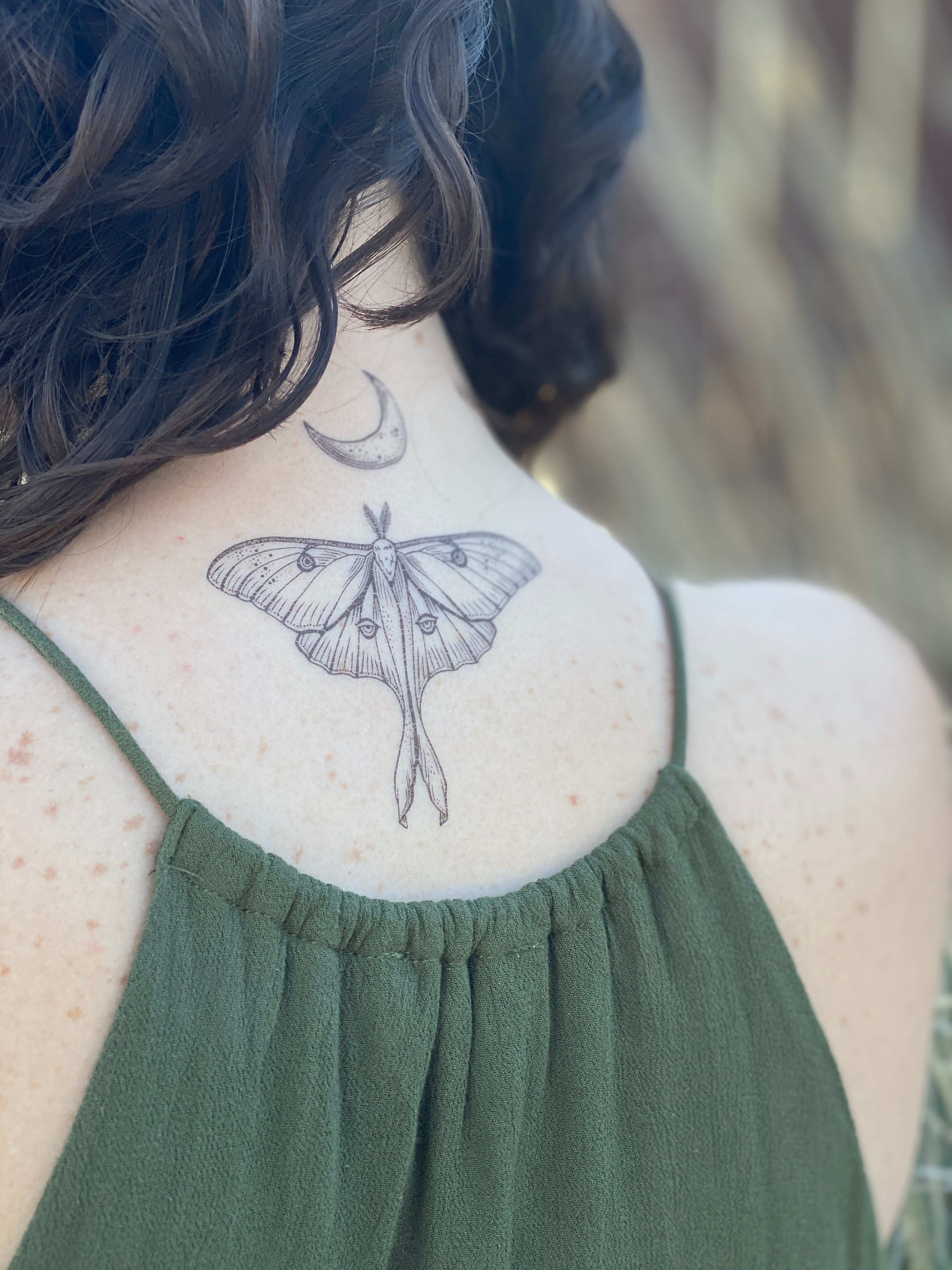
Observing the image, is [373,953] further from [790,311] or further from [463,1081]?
[790,311]

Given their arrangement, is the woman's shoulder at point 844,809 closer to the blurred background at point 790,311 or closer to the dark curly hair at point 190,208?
the dark curly hair at point 190,208

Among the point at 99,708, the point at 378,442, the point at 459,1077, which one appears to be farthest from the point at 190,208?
the point at 459,1077

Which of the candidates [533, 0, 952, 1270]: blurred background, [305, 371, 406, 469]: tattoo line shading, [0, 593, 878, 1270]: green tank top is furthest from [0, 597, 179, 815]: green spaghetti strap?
[533, 0, 952, 1270]: blurred background

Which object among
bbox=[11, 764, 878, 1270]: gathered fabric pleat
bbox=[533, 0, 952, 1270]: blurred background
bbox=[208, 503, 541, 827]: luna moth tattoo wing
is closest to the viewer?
bbox=[11, 764, 878, 1270]: gathered fabric pleat

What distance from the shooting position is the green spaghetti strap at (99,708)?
0.62m

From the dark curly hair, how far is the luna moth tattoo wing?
0.09 metres

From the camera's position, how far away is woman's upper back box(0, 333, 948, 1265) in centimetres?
61

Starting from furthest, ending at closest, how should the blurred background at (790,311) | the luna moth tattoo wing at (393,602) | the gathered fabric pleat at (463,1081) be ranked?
the blurred background at (790,311), the luna moth tattoo wing at (393,602), the gathered fabric pleat at (463,1081)

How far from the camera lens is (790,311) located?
2496 millimetres

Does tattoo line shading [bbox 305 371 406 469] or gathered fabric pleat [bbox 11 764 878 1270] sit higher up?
tattoo line shading [bbox 305 371 406 469]

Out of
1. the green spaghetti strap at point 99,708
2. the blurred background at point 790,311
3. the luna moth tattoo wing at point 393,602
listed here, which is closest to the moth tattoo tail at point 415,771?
the luna moth tattoo wing at point 393,602

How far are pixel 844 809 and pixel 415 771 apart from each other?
35cm

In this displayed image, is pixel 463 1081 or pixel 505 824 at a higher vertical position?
pixel 505 824

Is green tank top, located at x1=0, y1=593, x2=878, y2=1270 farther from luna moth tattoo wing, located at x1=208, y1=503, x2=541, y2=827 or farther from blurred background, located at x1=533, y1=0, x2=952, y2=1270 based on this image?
blurred background, located at x1=533, y1=0, x2=952, y2=1270
